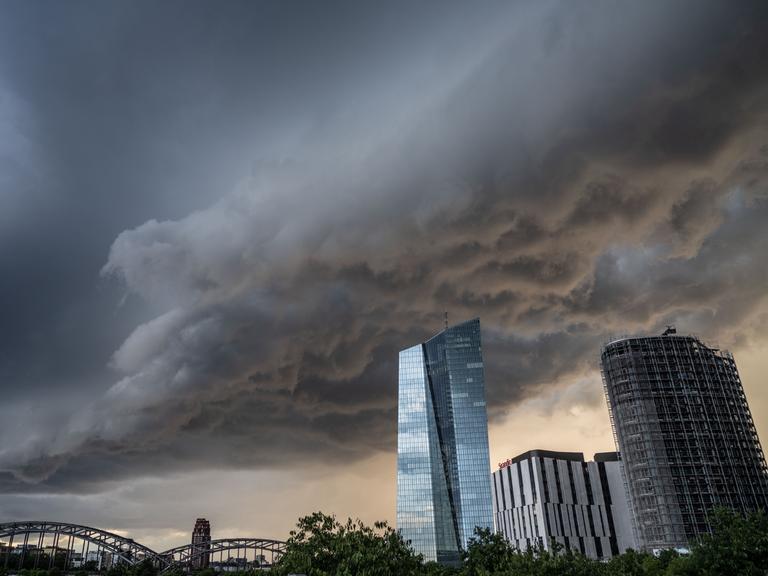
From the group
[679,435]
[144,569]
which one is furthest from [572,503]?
[144,569]

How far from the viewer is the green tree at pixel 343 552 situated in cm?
3550

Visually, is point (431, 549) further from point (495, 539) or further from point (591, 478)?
point (495, 539)

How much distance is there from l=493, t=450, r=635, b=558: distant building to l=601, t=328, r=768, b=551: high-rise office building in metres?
27.8

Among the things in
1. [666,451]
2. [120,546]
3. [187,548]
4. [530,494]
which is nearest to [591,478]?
[530,494]

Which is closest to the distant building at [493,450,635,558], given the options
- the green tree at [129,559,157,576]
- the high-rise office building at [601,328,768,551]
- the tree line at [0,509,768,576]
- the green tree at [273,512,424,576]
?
the high-rise office building at [601,328,768,551]

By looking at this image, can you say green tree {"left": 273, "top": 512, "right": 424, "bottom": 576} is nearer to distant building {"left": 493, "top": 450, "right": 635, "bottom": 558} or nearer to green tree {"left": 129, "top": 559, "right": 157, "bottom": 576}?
green tree {"left": 129, "top": 559, "right": 157, "bottom": 576}

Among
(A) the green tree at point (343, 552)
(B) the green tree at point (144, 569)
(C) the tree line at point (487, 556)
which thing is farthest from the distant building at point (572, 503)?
(A) the green tree at point (343, 552)

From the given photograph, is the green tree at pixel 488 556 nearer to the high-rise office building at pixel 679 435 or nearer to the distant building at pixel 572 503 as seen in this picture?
the high-rise office building at pixel 679 435

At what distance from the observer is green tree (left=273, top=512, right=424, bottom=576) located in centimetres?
3550

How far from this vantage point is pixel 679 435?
13775 centimetres

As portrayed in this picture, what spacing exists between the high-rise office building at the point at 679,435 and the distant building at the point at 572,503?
91.3 feet

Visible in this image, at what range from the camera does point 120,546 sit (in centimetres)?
13450

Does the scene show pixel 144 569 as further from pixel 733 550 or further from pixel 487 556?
pixel 733 550

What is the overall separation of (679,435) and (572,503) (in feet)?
142
